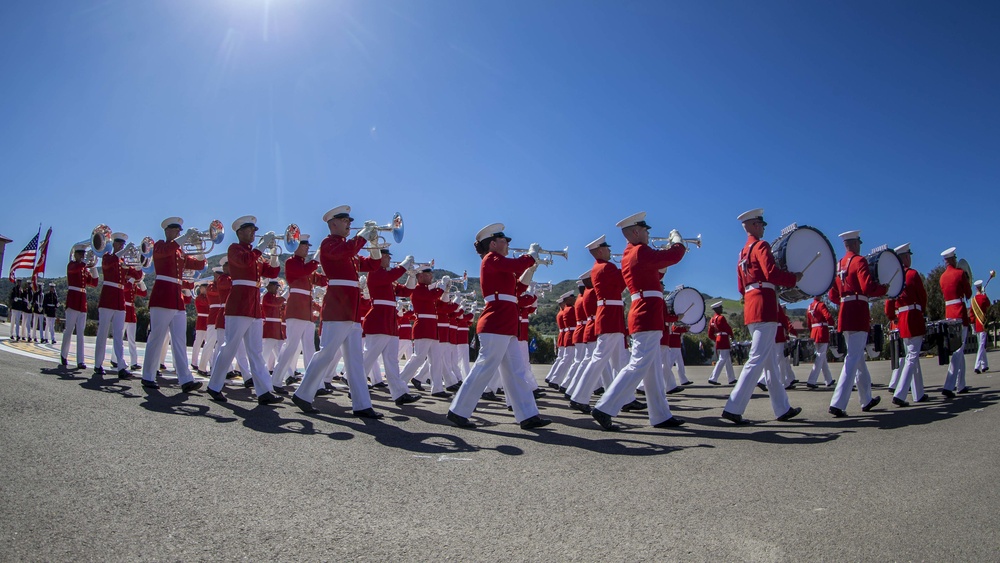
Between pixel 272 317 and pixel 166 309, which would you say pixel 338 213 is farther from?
pixel 272 317

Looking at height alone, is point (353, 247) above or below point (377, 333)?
above

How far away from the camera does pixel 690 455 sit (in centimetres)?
448

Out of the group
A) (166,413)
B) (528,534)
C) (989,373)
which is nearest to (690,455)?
(528,534)

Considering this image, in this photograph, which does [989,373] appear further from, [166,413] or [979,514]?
[166,413]

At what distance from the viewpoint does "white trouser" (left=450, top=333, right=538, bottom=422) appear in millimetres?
5953

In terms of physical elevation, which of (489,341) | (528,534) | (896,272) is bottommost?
(528,534)

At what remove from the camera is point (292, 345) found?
891cm

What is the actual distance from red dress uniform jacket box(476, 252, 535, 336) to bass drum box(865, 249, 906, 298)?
4344 millimetres

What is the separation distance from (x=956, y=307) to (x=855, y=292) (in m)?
3.02

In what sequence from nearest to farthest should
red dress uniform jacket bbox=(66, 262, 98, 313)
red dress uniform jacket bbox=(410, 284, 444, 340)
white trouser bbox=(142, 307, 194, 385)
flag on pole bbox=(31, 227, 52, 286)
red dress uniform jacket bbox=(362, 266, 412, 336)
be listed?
white trouser bbox=(142, 307, 194, 385) → red dress uniform jacket bbox=(362, 266, 412, 336) → red dress uniform jacket bbox=(410, 284, 444, 340) → red dress uniform jacket bbox=(66, 262, 98, 313) → flag on pole bbox=(31, 227, 52, 286)

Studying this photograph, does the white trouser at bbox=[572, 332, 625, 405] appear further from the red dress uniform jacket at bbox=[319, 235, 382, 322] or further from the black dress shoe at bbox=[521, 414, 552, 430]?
the red dress uniform jacket at bbox=[319, 235, 382, 322]

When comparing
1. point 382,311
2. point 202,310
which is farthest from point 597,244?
point 202,310

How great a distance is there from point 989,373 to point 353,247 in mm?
11957

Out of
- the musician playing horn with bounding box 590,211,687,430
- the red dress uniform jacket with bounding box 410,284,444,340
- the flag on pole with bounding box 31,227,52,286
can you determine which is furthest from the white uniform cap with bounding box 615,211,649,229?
the flag on pole with bounding box 31,227,52,286
